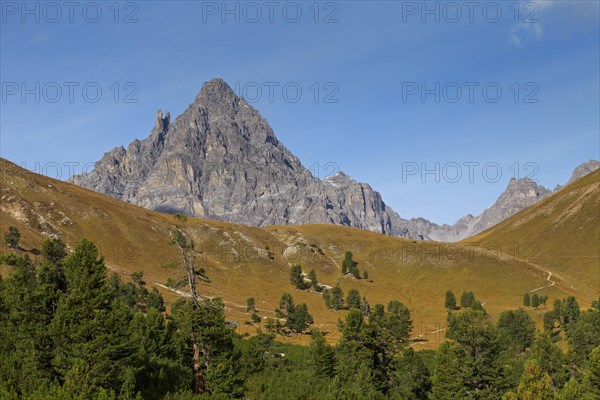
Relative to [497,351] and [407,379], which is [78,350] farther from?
[497,351]

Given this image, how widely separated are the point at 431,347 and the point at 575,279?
299ft

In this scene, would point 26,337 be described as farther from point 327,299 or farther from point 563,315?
point 563,315

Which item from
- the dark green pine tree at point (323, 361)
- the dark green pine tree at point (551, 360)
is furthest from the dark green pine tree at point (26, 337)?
the dark green pine tree at point (551, 360)

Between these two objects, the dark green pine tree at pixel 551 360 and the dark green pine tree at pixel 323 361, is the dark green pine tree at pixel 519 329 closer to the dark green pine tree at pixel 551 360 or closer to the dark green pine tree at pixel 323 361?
the dark green pine tree at pixel 551 360

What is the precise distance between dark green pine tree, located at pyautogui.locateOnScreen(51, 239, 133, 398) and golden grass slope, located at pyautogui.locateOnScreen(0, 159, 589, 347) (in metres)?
89.5

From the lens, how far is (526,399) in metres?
42.7

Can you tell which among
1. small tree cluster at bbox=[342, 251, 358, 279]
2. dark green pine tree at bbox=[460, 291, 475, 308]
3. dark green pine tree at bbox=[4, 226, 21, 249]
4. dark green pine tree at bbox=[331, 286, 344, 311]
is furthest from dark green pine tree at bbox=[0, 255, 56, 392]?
small tree cluster at bbox=[342, 251, 358, 279]

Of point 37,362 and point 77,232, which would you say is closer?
point 37,362

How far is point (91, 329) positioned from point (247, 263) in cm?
14320

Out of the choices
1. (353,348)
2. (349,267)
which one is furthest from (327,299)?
(353,348)

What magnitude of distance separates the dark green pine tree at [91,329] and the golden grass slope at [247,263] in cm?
8949

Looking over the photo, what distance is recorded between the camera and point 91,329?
3388 centimetres

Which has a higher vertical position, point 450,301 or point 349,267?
point 349,267

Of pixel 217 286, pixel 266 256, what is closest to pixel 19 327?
pixel 217 286
